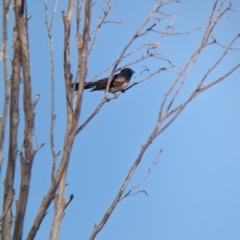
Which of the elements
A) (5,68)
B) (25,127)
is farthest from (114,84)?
(25,127)

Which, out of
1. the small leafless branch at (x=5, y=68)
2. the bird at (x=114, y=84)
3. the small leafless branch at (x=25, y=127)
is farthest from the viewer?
the bird at (x=114, y=84)

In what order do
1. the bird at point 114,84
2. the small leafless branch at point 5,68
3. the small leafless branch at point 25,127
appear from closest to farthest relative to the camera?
the small leafless branch at point 25,127, the small leafless branch at point 5,68, the bird at point 114,84

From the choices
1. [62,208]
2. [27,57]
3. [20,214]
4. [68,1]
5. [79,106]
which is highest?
[68,1]

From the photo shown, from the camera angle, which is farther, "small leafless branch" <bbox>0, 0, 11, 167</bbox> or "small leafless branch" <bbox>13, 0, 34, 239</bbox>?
"small leafless branch" <bbox>0, 0, 11, 167</bbox>

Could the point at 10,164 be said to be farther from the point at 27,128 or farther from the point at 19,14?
the point at 19,14

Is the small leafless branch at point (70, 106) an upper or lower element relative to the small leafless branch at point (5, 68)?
lower

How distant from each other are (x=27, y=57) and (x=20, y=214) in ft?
1.63

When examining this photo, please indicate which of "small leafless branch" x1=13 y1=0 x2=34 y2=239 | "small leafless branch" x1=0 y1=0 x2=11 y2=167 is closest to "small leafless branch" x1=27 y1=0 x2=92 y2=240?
"small leafless branch" x1=13 y1=0 x2=34 y2=239

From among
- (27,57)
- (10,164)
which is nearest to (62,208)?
(10,164)

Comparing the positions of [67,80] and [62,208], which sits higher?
[67,80]

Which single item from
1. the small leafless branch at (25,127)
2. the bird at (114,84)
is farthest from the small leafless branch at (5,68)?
the bird at (114,84)

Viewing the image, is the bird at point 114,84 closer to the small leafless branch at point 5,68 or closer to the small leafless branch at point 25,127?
the small leafless branch at point 5,68

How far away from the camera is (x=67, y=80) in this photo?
1603mm

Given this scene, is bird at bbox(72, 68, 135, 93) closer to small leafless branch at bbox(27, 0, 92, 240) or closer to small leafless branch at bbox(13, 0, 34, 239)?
small leafless branch at bbox(27, 0, 92, 240)
